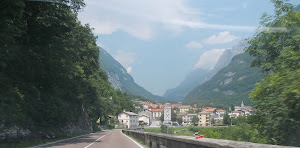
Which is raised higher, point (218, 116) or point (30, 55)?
point (30, 55)

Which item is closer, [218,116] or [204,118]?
[204,118]

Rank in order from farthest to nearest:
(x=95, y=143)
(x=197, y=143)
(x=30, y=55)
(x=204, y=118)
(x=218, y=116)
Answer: (x=218, y=116)
(x=204, y=118)
(x=95, y=143)
(x=30, y=55)
(x=197, y=143)

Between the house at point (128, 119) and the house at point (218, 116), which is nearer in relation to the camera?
the house at point (128, 119)

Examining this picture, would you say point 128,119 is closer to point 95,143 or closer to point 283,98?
point 95,143

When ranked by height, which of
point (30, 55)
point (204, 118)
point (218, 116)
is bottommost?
point (204, 118)

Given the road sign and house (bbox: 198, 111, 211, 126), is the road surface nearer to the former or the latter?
the road sign

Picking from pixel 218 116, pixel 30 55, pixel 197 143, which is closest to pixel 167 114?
pixel 197 143

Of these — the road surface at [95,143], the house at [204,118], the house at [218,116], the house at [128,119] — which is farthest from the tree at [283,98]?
the house at [204,118]

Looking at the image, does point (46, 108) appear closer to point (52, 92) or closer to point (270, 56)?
point (52, 92)

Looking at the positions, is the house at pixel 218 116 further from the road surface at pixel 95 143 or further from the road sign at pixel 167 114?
the road sign at pixel 167 114

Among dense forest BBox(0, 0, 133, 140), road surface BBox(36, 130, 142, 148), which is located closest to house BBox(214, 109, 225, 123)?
road surface BBox(36, 130, 142, 148)

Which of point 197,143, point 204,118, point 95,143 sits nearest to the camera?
point 197,143

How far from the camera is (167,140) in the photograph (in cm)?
1168

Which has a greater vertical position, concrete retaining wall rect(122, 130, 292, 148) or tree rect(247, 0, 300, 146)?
tree rect(247, 0, 300, 146)
